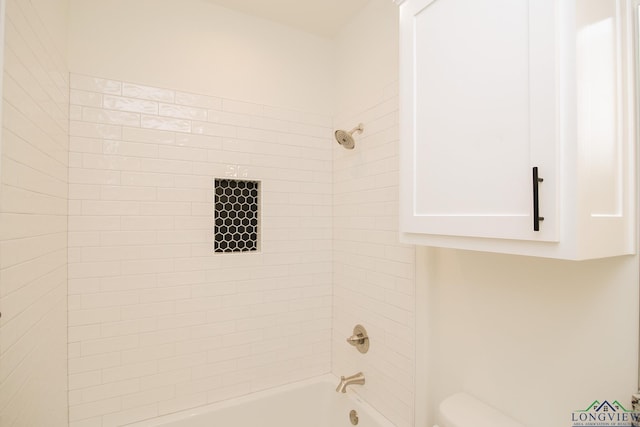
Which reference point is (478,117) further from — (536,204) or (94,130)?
(94,130)

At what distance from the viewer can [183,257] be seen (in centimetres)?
171

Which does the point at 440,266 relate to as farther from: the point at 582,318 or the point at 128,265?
the point at 128,265

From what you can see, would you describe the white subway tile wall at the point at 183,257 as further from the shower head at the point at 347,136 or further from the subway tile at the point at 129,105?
the shower head at the point at 347,136

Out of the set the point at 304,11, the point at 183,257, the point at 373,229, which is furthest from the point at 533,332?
the point at 304,11

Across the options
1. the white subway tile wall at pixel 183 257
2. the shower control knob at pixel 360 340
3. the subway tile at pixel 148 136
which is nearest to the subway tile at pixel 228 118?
the white subway tile wall at pixel 183 257

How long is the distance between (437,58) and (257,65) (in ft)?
3.99

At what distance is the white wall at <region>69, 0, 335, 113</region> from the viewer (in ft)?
5.08

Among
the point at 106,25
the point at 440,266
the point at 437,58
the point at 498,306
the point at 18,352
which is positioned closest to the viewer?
the point at 18,352

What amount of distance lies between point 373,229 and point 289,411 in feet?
3.92

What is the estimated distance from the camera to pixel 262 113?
1.93 meters

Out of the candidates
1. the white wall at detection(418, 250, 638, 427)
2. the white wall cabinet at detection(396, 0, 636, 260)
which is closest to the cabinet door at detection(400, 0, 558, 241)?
the white wall cabinet at detection(396, 0, 636, 260)

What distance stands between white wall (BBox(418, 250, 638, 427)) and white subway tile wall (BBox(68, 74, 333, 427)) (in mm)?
870

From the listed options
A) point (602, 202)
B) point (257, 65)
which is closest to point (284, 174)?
point (257, 65)

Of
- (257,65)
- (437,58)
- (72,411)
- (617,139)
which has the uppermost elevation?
(257,65)
